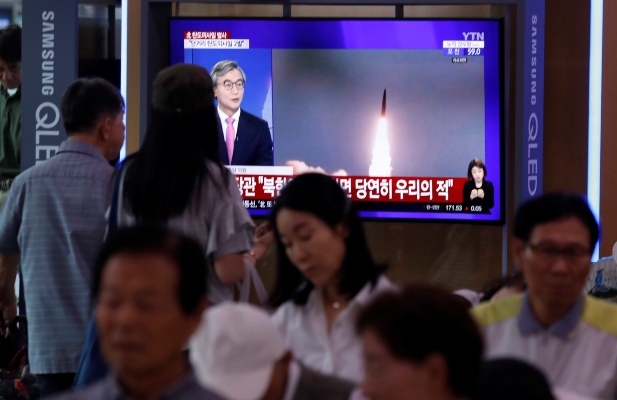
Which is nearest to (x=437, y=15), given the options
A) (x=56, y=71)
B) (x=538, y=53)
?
(x=538, y=53)

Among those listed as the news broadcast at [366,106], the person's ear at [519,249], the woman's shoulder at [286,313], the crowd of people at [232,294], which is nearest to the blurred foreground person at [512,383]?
the crowd of people at [232,294]

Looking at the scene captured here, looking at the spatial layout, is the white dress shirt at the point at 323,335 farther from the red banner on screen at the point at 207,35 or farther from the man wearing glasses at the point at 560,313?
the red banner on screen at the point at 207,35

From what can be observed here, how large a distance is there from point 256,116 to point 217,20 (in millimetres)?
560

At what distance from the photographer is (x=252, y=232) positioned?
9.24 ft

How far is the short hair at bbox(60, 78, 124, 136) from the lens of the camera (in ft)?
10.0

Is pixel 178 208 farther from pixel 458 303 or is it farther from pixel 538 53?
pixel 538 53

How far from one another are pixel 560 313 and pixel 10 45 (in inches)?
147

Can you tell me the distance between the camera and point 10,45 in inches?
196

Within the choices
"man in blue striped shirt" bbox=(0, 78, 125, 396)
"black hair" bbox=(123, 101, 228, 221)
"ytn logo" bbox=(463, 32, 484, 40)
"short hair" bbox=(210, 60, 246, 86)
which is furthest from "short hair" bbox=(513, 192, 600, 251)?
"short hair" bbox=(210, 60, 246, 86)

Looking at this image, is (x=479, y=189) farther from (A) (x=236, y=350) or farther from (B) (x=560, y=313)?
(A) (x=236, y=350)

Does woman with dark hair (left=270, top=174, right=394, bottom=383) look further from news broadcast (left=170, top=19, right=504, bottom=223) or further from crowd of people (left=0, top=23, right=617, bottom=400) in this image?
news broadcast (left=170, top=19, right=504, bottom=223)

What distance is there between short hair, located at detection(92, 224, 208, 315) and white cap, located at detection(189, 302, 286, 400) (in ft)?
0.20

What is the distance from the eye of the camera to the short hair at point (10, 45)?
497 cm

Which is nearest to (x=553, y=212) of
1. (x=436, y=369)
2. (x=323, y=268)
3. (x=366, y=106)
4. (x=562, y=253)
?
(x=562, y=253)
